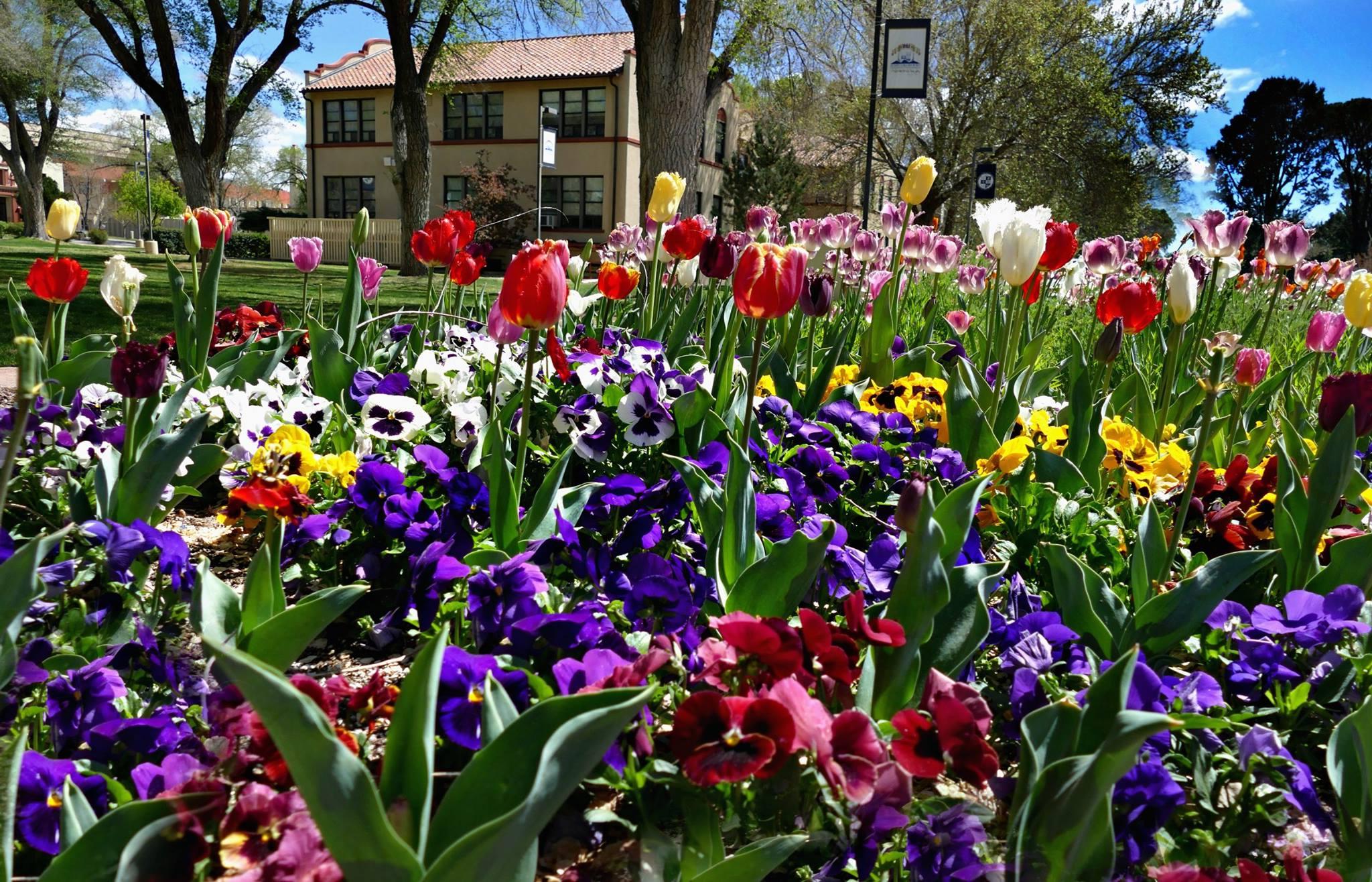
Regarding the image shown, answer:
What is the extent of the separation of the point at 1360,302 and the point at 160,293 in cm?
1099

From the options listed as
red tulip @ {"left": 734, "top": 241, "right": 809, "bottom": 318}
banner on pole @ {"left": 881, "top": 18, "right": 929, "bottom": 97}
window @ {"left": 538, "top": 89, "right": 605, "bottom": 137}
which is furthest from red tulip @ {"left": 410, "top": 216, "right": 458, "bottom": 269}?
window @ {"left": 538, "top": 89, "right": 605, "bottom": 137}

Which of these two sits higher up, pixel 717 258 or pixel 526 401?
pixel 717 258

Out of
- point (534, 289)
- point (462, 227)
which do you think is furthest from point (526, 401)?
point (462, 227)

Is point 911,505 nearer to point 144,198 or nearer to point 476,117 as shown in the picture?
point 476,117

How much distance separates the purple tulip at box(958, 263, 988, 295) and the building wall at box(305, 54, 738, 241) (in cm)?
2478

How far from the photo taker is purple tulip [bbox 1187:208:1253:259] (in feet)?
10.2

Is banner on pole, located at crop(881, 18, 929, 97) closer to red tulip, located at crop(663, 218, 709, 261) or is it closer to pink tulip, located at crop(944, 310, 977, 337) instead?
pink tulip, located at crop(944, 310, 977, 337)

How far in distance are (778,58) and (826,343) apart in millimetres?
13887

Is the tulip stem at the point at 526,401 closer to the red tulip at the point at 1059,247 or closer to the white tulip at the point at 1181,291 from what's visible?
the white tulip at the point at 1181,291

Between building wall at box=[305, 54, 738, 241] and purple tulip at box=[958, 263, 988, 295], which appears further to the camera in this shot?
building wall at box=[305, 54, 738, 241]

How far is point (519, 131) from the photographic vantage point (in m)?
32.4

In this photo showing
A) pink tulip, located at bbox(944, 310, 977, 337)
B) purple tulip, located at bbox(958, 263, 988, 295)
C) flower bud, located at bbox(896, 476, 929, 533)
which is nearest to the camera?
flower bud, located at bbox(896, 476, 929, 533)

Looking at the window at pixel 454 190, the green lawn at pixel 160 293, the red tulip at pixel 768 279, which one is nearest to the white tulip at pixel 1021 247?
the red tulip at pixel 768 279

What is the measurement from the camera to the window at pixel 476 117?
32750 millimetres
